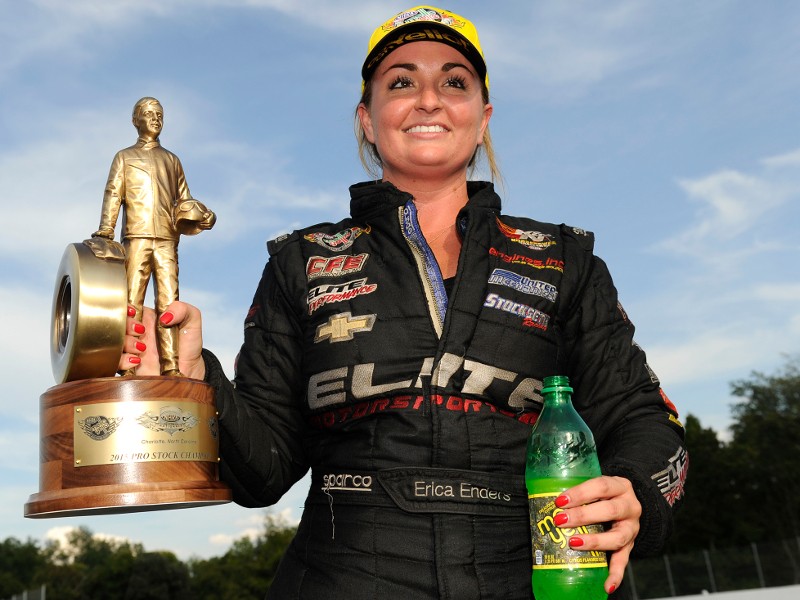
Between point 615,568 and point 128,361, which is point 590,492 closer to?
point 615,568

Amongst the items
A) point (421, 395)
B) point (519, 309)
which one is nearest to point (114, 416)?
point (421, 395)

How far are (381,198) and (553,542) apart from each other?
5.66 ft

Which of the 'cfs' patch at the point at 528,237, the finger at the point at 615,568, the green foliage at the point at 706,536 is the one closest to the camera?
the finger at the point at 615,568

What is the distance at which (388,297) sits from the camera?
12.2 ft

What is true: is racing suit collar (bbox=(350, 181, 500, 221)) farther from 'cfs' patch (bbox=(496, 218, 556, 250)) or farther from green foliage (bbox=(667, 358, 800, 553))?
green foliage (bbox=(667, 358, 800, 553))

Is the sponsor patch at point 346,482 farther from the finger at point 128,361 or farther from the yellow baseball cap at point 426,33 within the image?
the yellow baseball cap at point 426,33

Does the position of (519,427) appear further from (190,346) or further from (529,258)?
(190,346)

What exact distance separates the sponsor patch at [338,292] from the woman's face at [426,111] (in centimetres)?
65

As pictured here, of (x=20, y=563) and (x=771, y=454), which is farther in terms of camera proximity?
(x=20, y=563)

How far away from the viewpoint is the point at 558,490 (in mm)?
3057

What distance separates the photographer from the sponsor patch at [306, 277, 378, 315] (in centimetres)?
379

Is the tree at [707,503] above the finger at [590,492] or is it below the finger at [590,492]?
above

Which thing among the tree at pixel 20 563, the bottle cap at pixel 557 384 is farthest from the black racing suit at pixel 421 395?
the tree at pixel 20 563

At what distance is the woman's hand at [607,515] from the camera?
2.96 meters
